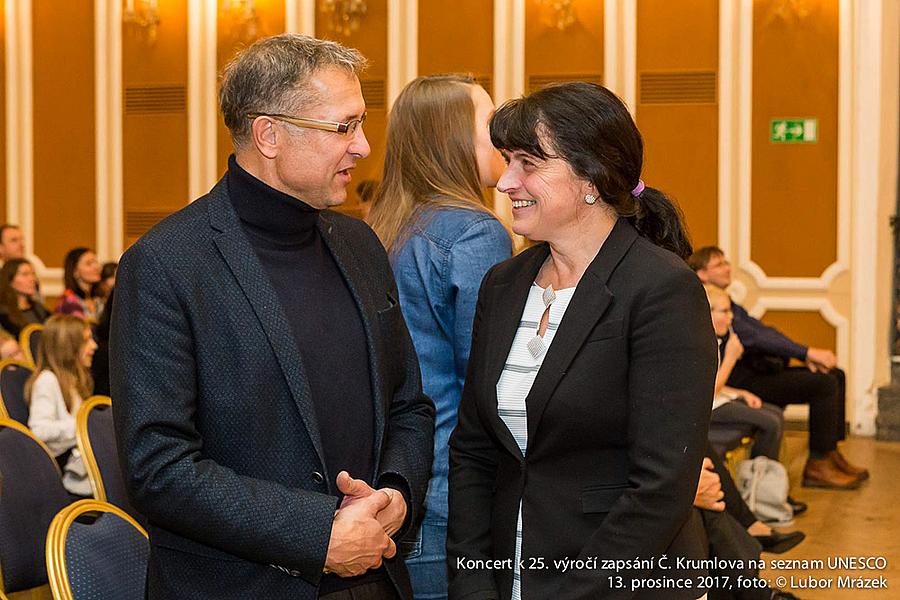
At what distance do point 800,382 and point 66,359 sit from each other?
429cm

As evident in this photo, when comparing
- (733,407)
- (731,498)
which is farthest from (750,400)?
(731,498)

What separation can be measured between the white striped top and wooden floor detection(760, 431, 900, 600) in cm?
289

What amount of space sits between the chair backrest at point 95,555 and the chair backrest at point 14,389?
9.10 feet

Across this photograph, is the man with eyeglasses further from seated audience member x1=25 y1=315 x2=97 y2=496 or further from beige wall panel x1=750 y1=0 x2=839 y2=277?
beige wall panel x1=750 y1=0 x2=839 y2=277

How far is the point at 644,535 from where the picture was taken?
1937 mm

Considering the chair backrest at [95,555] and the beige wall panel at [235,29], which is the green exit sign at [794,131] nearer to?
the beige wall panel at [235,29]

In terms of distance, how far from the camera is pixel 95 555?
235 centimetres

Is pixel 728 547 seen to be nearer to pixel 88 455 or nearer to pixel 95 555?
pixel 88 455

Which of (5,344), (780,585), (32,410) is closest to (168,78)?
(5,344)

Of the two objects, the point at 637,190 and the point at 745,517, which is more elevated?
the point at 637,190

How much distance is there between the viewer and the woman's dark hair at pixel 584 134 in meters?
2.03

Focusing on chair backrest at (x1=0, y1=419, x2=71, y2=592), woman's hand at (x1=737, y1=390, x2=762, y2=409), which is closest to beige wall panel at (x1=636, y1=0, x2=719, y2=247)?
woman's hand at (x1=737, y1=390, x2=762, y2=409)

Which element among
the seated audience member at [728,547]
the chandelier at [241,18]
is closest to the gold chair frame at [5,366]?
the seated audience member at [728,547]

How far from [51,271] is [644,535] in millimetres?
9405
